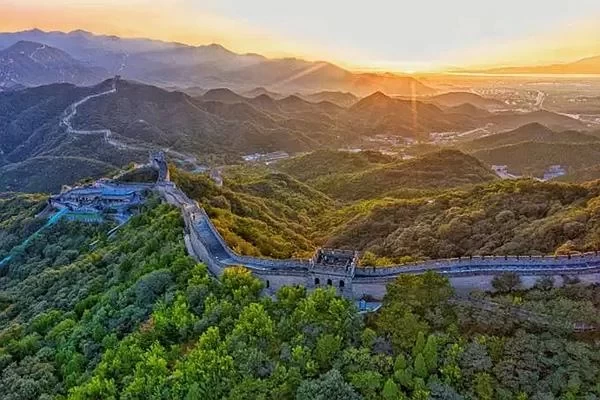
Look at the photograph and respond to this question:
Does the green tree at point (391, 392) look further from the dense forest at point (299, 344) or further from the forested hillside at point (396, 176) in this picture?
the forested hillside at point (396, 176)

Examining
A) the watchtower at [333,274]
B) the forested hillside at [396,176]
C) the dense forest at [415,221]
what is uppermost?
the watchtower at [333,274]

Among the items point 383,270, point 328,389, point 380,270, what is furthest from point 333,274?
point 328,389

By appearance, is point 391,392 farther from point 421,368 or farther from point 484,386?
point 484,386

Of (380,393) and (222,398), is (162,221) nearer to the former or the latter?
(222,398)

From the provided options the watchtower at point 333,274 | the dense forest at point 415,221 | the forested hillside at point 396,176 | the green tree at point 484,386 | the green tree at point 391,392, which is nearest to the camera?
the green tree at point 484,386

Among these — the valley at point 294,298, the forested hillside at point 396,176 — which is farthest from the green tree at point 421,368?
the forested hillside at point 396,176

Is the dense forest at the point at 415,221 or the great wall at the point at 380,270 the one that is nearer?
the great wall at the point at 380,270

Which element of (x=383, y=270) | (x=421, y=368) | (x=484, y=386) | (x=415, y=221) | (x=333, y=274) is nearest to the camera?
(x=484, y=386)

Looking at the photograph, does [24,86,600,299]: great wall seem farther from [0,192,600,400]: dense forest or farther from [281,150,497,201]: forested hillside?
[281,150,497,201]: forested hillside
